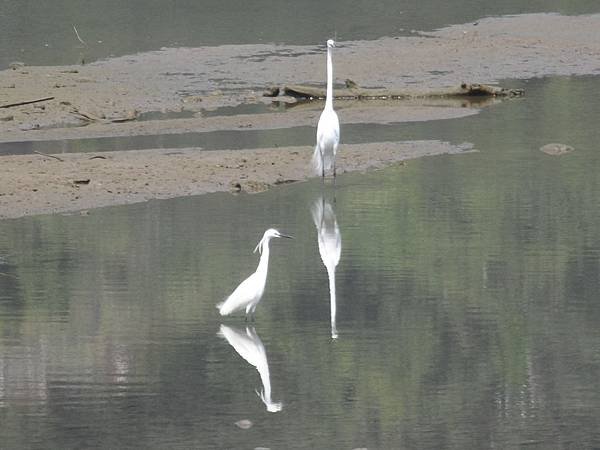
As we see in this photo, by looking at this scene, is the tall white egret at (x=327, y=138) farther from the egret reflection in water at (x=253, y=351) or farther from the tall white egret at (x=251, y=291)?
the egret reflection in water at (x=253, y=351)

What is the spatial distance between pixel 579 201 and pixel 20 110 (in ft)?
32.5

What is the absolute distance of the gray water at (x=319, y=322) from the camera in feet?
25.2

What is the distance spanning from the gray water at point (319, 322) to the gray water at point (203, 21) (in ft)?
51.0

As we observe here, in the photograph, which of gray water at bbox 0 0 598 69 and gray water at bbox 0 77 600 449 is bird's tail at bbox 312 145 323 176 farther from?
gray water at bbox 0 0 598 69

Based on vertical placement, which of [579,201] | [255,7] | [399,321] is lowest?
[399,321]

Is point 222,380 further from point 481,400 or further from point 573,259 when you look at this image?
point 573,259

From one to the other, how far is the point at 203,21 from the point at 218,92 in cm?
1065

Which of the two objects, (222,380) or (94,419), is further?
(222,380)

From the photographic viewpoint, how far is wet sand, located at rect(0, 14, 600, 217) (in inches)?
612

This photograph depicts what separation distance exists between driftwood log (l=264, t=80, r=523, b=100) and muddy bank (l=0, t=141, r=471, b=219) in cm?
444

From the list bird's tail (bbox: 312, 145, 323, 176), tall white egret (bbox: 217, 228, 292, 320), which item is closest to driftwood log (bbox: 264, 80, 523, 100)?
bird's tail (bbox: 312, 145, 323, 176)

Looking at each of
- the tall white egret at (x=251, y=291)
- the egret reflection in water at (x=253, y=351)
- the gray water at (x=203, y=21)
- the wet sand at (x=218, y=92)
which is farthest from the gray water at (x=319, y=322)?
the gray water at (x=203, y=21)

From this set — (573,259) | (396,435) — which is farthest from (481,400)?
(573,259)

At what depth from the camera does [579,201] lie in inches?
556
